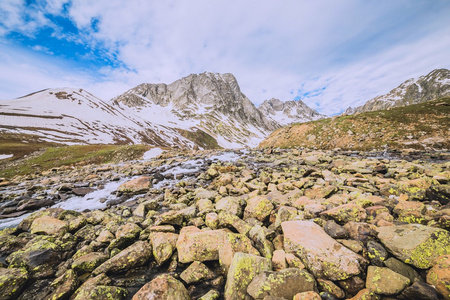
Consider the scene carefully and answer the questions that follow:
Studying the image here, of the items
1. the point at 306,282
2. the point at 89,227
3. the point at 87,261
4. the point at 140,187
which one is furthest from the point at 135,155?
the point at 306,282

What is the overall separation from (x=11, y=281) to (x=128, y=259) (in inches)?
118

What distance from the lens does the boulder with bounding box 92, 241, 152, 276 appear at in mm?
5560

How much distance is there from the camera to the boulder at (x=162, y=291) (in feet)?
13.5

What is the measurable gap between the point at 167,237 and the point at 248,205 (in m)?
3.84

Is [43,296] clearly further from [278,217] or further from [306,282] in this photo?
[278,217]

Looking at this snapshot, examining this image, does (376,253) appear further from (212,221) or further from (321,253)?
(212,221)

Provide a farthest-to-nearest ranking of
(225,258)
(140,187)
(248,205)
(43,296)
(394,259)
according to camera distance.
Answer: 1. (140,187)
2. (248,205)
3. (225,258)
4. (43,296)
5. (394,259)

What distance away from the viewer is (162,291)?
417 centimetres

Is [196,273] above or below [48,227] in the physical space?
below

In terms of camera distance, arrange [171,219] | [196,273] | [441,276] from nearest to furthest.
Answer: [441,276] → [196,273] → [171,219]

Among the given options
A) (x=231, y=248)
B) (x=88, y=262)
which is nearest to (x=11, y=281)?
(x=88, y=262)

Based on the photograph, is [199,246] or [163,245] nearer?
[199,246]

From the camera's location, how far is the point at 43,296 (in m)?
4.91

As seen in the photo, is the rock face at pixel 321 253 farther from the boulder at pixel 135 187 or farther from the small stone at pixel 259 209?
the boulder at pixel 135 187
